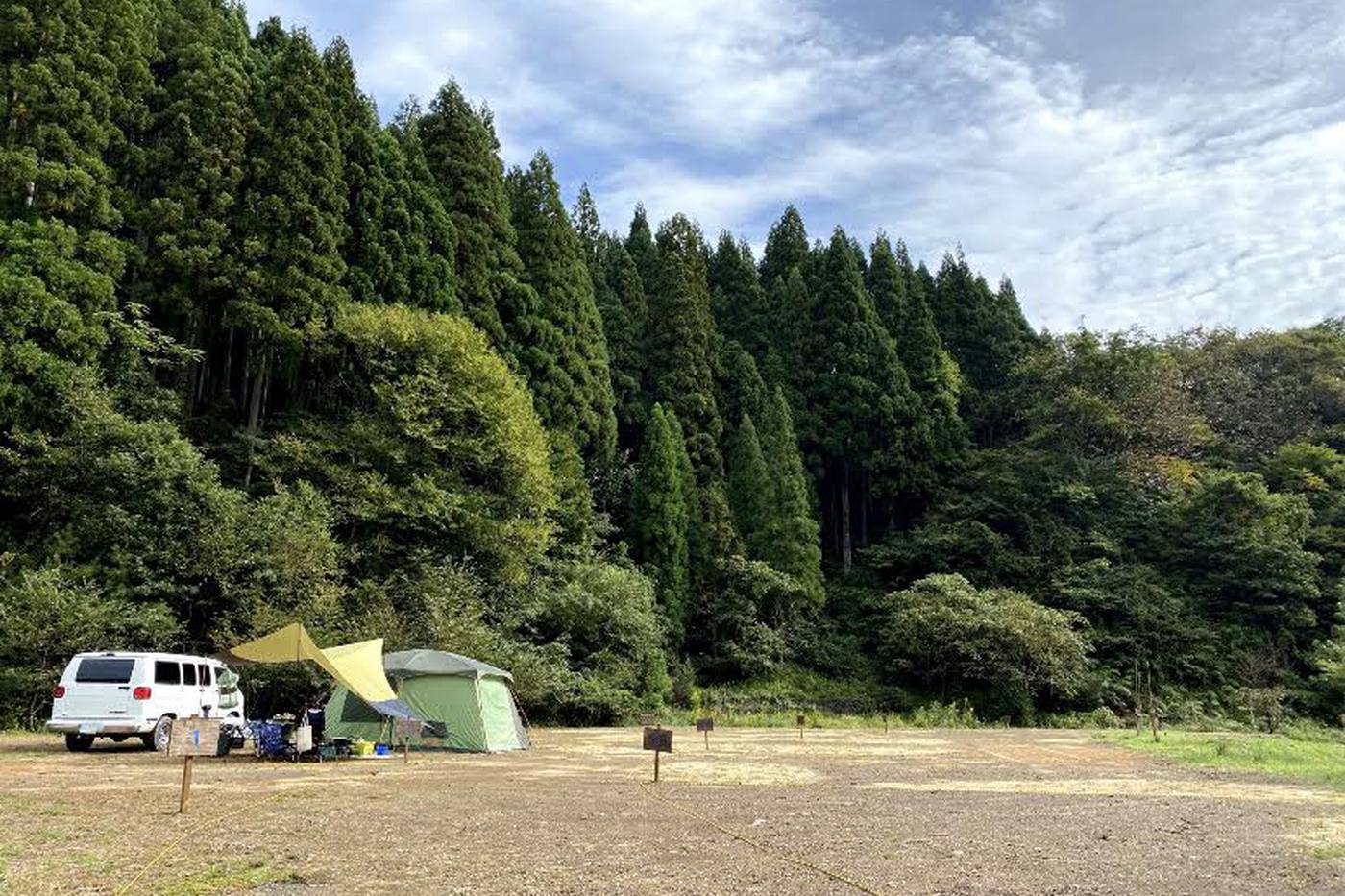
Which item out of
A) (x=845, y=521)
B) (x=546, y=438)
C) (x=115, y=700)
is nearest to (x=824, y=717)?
(x=546, y=438)

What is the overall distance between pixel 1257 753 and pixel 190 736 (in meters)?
17.5

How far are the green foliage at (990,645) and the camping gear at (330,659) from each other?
835 inches

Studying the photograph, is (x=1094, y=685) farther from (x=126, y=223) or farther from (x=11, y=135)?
(x=11, y=135)

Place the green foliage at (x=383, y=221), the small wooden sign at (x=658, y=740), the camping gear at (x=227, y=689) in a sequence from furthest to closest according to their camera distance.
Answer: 1. the green foliage at (x=383, y=221)
2. the camping gear at (x=227, y=689)
3. the small wooden sign at (x=658, y=740)

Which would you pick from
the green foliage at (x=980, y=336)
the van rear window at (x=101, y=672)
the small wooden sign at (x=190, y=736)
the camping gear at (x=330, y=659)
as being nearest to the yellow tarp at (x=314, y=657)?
the camping gear at (x=330, y=659)

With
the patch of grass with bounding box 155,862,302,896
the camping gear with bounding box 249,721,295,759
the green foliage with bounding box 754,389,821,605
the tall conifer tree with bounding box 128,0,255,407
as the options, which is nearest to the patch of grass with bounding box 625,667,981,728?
the green foliage with bounding box 754,389,821,605

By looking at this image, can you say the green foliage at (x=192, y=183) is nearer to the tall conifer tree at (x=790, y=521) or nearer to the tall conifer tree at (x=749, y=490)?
the tall conifer tree at (x=749, y=490)

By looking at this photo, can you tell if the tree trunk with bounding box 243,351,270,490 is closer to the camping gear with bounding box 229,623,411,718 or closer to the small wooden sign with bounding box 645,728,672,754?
the camping gear with bounding box 229,623,411,718

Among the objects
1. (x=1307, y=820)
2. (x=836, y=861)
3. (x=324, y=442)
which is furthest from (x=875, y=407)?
(x=836, y=861)

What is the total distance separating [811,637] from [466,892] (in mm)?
30002

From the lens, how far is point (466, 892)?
17.2 ft

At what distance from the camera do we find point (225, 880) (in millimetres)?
5375

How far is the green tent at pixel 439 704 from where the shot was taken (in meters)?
15.8

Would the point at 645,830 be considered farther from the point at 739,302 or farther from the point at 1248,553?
the point at 739,302
